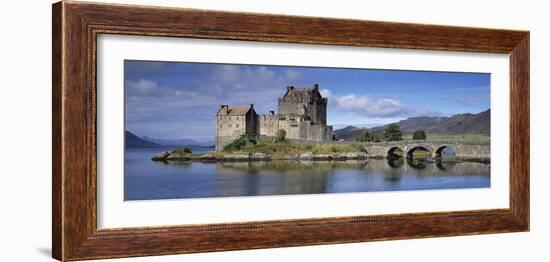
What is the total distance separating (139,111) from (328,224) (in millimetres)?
1564

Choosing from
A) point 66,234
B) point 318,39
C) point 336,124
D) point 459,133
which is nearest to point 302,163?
point 336,124

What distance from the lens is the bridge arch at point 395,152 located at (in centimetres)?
642

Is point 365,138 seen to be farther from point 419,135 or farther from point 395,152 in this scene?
point 419,135

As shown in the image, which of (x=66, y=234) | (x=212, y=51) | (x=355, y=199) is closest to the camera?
(x=66, y=234)

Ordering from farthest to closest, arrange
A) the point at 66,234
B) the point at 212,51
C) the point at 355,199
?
the point at 355,199 → the point at 212,51 → the point at 66,234

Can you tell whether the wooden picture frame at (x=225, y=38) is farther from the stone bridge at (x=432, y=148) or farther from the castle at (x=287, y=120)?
the castle at (x=287, y=120)

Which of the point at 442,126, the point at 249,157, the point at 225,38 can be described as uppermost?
the point at 225,38

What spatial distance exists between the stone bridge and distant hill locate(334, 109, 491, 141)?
0.29 ft

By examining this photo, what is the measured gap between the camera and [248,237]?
235 inches

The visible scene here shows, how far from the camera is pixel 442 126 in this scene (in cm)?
666

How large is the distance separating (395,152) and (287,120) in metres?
0.87

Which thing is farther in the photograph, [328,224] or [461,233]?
[461,233]

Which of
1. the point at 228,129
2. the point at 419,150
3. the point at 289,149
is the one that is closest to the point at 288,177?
the point at 289,149

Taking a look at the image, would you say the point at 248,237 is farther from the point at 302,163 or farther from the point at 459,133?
the point at 459,133
